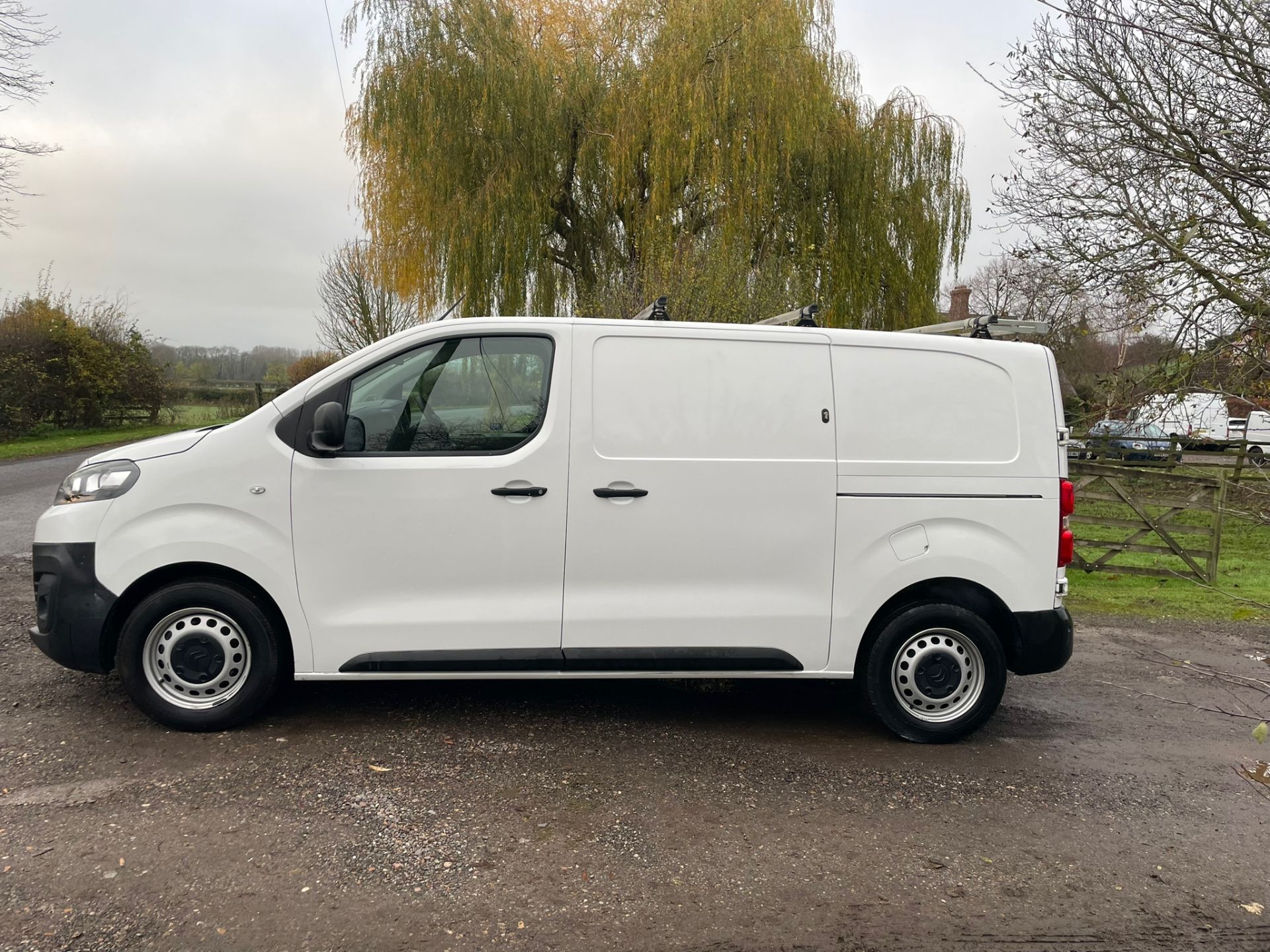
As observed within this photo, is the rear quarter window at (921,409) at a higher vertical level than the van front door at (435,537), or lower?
higher

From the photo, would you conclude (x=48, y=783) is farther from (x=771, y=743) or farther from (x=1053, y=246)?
(x=1053, y=246)

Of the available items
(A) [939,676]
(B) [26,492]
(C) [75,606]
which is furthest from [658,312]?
(B) [26,492]

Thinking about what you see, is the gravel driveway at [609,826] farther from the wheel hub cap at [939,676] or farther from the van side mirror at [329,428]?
the van side mirror at [329,428]

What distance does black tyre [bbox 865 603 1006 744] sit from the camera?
4562 millimetres

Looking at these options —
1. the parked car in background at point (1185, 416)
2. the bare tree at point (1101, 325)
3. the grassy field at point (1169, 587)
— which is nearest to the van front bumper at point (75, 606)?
the grassy field at point (1169, 587)

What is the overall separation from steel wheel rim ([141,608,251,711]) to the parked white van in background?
0.04 feet

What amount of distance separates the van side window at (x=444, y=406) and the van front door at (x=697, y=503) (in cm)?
23

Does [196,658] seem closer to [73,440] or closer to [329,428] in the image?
[329,428]

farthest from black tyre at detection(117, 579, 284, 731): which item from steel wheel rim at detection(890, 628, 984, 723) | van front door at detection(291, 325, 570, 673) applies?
steel wheel rim at detection(890, 628, 984, 723)

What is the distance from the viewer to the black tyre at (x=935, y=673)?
456cm

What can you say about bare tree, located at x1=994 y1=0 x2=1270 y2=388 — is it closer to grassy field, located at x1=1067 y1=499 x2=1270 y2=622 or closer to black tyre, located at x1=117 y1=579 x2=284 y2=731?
grassy field, located at x1=1067 y1=499 x2=1270 y2=622

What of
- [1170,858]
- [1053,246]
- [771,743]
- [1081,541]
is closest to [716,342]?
[771,743]

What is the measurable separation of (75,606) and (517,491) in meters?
2.08

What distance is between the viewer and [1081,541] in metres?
11.3
